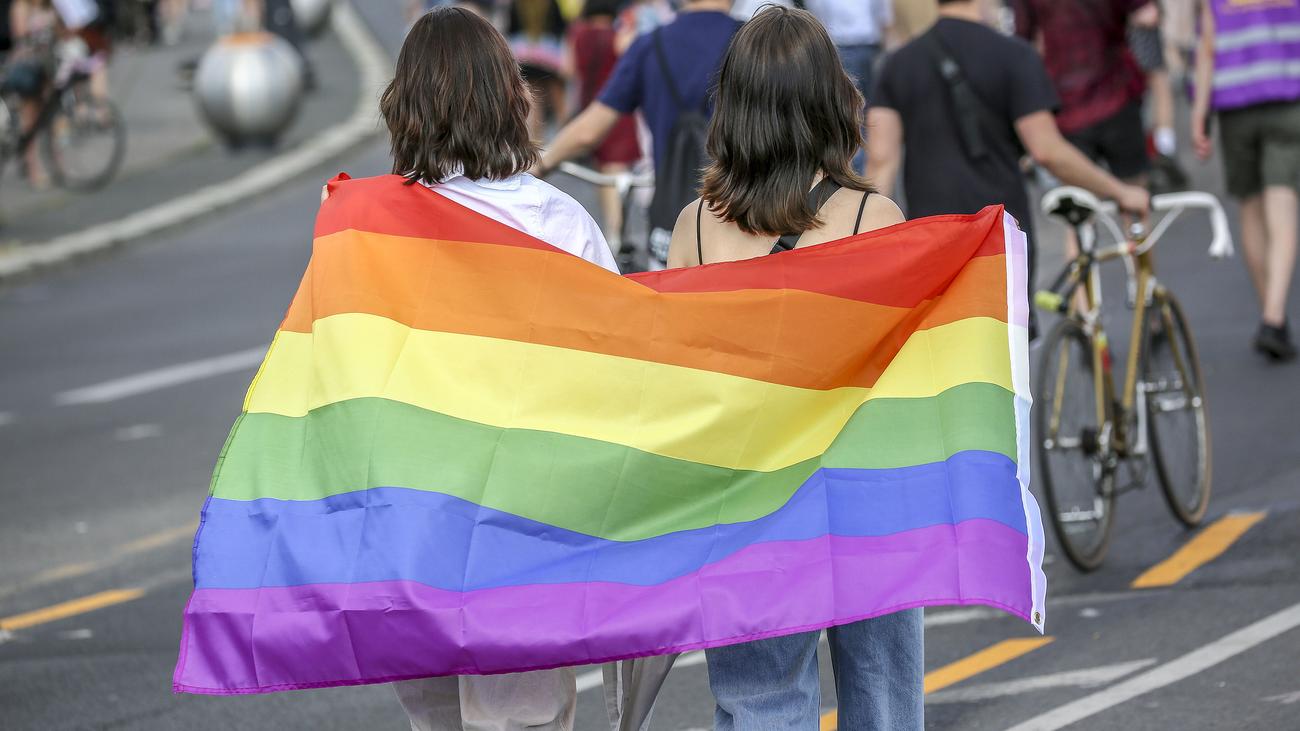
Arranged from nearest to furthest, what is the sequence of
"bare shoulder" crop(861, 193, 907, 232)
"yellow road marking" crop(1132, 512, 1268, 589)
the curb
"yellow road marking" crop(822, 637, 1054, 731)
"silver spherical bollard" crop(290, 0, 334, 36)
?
1. "bare shoulder" crop(861, 193, 907, 232)
2. "yellow road marking" crop(822, 637, 1054, 731)
3. "yellow road marking" crop(1132, 512, 1268, 589)
4. the curb
5. "silver spherical bollard" crop(290, 0, 334, 36)

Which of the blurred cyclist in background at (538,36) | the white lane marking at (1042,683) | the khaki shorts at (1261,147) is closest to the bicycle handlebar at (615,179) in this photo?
the white lane marking at (1042,683)

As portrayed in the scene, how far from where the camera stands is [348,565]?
3623mm

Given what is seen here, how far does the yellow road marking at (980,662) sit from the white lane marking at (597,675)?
658 millimetres

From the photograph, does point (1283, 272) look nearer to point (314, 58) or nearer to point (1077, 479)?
point (1077, 479)

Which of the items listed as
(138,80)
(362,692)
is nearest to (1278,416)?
(362,692)

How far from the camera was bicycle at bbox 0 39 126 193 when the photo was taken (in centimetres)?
1669

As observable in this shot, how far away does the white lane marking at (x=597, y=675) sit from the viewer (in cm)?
569

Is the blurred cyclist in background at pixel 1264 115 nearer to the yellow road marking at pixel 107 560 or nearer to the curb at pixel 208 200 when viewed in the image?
the yellow road marking at pixel 107 560

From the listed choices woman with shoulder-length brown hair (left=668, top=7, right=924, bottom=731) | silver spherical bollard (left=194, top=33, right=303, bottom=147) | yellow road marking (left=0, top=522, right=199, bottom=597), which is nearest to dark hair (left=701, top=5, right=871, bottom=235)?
woman with shoulder-length brown hair (left=668, top=7, right=924, bottom=731)

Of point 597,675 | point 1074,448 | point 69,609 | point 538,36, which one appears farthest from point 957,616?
point 538,36

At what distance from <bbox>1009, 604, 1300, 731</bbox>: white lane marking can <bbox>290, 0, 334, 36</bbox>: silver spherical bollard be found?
2692 cm

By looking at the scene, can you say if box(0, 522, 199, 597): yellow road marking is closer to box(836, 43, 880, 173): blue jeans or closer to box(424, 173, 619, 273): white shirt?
box(424, 173, 619, 273): white shirt

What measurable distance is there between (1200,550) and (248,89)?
1403 cm

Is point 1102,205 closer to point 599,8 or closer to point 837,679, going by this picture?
point 837,679
